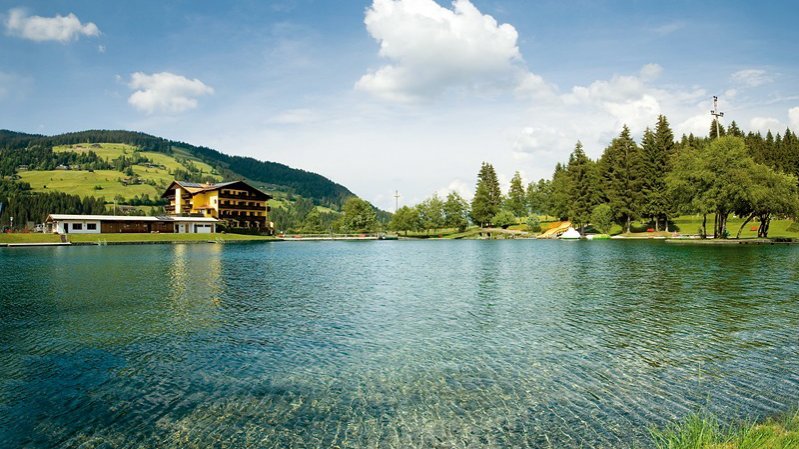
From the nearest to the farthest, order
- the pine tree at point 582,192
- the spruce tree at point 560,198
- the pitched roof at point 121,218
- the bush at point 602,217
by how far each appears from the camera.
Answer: the pitched roof at point 121,218 → the bush at point 602,217 → the pine tree at point 582,192 → the spruce tree at point 560,198

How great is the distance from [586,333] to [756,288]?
18982mm

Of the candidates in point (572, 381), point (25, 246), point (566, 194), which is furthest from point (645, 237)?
point (25, 246)

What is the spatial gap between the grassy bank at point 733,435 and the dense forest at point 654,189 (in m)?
76.2

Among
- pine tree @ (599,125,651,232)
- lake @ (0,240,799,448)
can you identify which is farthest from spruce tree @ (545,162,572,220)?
lake @ (0,240,799,448)

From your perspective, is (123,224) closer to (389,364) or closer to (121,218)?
(121,218)

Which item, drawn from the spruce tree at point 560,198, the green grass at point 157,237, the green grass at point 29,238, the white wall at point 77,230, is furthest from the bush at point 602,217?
the white wall at point 77,230

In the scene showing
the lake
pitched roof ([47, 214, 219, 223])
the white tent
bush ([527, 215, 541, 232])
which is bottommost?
the lake

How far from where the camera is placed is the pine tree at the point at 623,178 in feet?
368

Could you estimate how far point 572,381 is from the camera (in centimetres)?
1393

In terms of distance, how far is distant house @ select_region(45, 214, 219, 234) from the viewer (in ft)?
373

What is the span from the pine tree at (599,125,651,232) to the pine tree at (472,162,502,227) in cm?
4125

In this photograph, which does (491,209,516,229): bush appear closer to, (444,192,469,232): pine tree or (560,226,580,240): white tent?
(444,192,469,232): pine tree

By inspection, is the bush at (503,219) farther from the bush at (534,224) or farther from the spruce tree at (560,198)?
the spruce tree at (560,198)

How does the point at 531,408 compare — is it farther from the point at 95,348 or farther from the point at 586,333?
the point at 95,348
